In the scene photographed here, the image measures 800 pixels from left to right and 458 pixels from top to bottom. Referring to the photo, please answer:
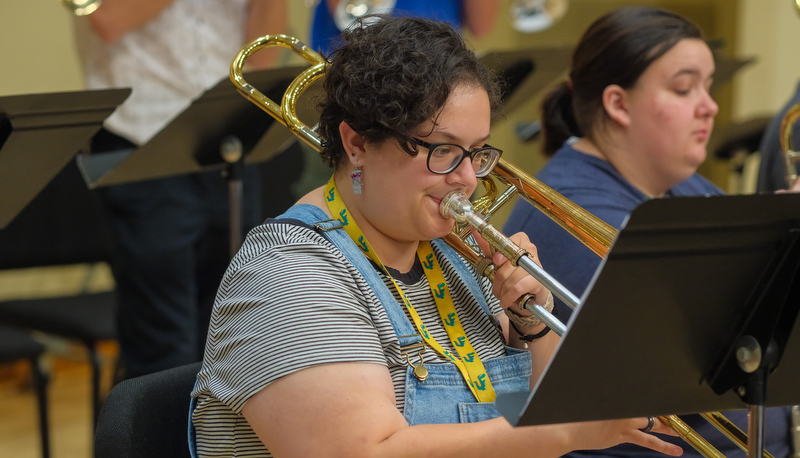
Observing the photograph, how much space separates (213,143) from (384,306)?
2.93 feet

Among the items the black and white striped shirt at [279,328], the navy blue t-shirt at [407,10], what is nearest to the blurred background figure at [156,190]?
the navy blue t-shirt at [407,10]

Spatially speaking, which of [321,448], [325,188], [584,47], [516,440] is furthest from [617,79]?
[321,448]

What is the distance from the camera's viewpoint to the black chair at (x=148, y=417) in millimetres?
1059

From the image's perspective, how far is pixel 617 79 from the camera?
1.75m

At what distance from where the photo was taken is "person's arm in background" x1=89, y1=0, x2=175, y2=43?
2.01 meters

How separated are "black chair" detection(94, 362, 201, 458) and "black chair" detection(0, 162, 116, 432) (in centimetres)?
121

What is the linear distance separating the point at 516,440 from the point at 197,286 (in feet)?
4.81

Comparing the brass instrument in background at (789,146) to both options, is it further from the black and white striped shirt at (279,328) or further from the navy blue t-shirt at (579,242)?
the black and white striped shirt at (279,328)

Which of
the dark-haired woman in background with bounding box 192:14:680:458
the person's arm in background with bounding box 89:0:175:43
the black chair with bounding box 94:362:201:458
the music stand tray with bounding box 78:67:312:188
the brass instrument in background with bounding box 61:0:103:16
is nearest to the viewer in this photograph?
the dark-haired woman in background with bounding box 192:14:680:458

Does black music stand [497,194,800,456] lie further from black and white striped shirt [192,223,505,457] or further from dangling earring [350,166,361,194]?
dangling earring [350,166,361,194]

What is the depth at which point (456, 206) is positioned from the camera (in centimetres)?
111

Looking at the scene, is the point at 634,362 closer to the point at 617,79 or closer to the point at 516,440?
the point at 516,440

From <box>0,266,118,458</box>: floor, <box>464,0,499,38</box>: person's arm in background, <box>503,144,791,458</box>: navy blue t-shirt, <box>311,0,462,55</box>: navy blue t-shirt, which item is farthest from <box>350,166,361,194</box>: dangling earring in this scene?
<box>0,266,118,458</box>: floor

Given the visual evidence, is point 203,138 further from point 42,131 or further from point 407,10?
point 407,10
